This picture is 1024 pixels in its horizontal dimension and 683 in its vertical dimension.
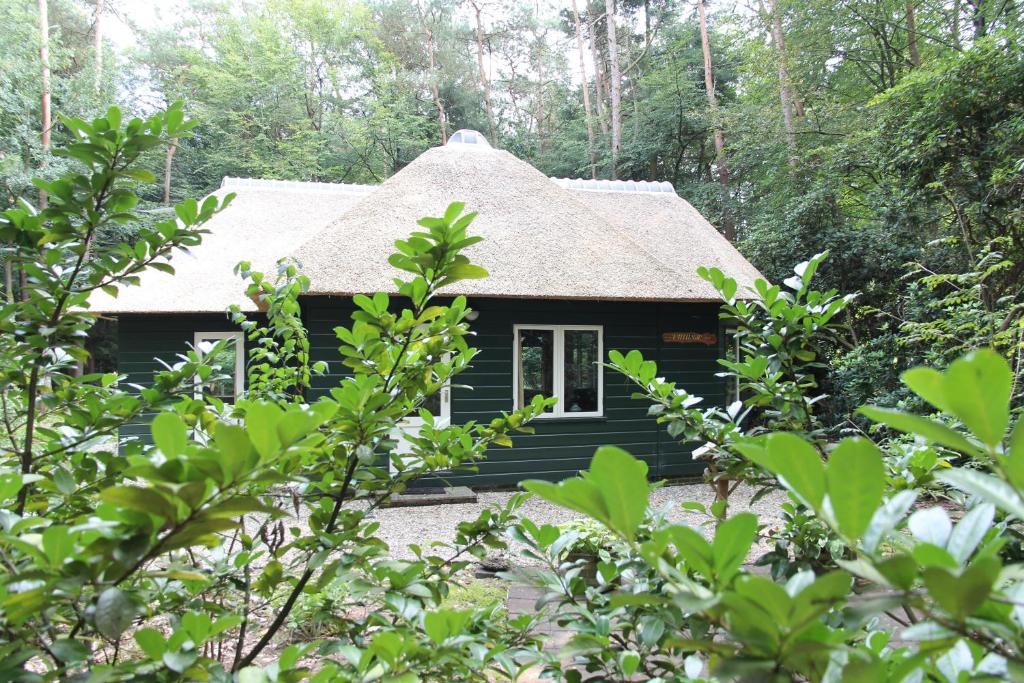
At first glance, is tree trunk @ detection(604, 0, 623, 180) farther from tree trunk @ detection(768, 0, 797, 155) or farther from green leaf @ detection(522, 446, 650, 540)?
green leaf @ detection(522, 446, 650, 540)

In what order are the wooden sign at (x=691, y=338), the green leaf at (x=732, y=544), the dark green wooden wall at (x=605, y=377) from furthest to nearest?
the wooden sign at (x=691, y=338) → the dark green wooden wall at (x=605, y=377) → the green leaf at (x=732, y=544)

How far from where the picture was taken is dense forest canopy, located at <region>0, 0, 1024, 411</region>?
7.97m

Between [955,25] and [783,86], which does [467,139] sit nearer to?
[783,86]

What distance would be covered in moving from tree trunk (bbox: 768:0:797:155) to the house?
6164 millimetres

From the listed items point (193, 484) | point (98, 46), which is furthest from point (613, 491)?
point (98, 46)

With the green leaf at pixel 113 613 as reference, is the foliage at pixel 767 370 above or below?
above

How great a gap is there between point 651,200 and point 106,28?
1864 centimetres

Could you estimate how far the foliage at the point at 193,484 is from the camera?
21.5 inches

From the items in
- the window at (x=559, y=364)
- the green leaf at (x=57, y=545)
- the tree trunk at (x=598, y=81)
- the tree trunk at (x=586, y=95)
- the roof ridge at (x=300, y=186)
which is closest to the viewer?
the green leaf at (x=57, y=545)

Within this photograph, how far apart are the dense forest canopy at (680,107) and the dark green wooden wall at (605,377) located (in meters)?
2.07

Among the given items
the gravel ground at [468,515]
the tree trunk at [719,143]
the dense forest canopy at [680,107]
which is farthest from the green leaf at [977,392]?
the tree trunk at [719,143]

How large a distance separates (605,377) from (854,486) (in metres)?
7.48

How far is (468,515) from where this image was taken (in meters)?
6.23

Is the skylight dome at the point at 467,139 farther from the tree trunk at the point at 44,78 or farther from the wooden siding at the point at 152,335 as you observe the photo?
the tree trunk at the point at 44,78
